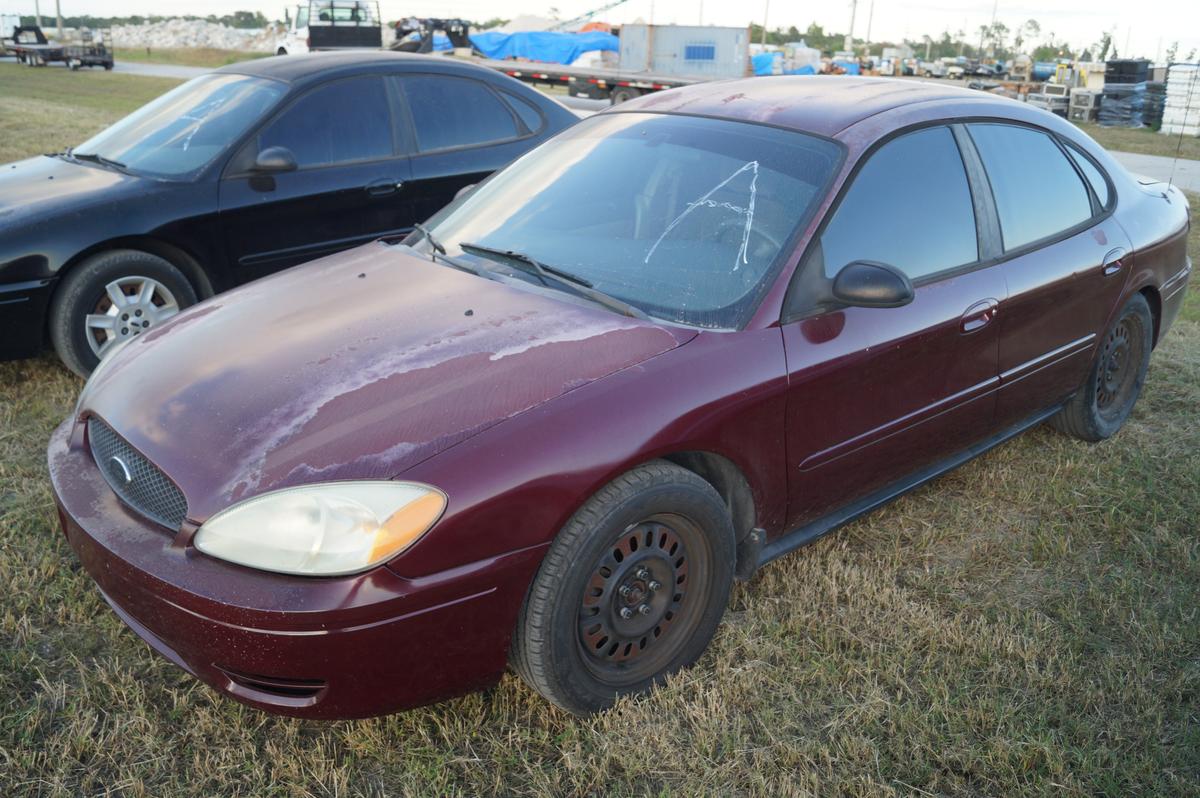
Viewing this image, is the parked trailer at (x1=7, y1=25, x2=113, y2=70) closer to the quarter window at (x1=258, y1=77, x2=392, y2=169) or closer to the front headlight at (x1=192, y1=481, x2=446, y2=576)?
the quarter window at (x1=258, y1=77, x2=392, y2=169)

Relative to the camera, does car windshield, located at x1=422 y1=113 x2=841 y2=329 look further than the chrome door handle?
No

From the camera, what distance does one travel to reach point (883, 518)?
375cm

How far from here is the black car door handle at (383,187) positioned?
5.22 metres

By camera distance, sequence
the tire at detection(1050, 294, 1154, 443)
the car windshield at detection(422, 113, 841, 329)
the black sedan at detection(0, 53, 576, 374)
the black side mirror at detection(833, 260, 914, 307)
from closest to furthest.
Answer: the black side mirror at detection(833, 260, 914, 307), the car windshield at detection(422, 113, 841, 329), the tire at detection(1050, 294, 1154, 443), the black sedan at detection(0, 53, 576, 374)

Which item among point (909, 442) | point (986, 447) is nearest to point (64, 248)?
point (909, 442)

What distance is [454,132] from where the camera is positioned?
18.4 feet

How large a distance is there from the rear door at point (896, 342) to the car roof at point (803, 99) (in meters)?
0.18

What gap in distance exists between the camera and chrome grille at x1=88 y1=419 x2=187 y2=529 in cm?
232

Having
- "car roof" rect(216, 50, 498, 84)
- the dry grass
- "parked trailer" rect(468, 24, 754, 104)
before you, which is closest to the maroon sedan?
"car roof" rect(216, 50, 498, 84)

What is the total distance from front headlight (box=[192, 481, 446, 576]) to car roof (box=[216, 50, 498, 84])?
3.72m

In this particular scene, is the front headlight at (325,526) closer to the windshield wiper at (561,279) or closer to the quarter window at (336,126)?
the windshield wiper at (561,279)

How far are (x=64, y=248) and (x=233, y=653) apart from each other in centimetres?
308

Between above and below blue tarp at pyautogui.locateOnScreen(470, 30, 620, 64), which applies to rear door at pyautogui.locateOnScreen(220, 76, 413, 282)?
above

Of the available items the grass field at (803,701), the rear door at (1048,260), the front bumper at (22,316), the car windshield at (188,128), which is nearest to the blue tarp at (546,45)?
the car windshield at (188,128)
